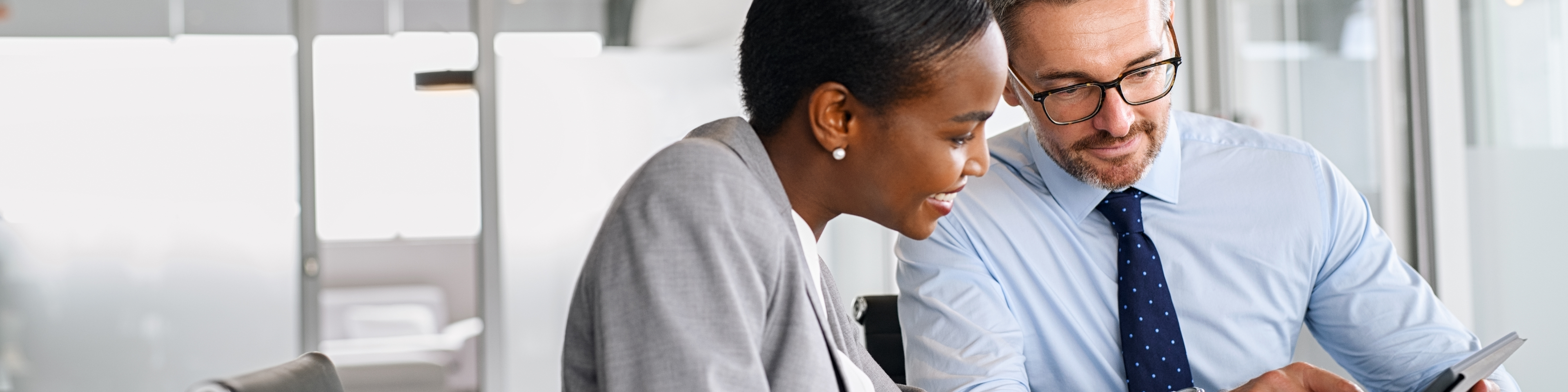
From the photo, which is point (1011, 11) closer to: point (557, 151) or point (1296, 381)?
point (1296, 381)

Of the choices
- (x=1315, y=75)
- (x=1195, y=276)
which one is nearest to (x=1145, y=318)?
(x=1195, y=276)

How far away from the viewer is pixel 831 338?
2.46 ft

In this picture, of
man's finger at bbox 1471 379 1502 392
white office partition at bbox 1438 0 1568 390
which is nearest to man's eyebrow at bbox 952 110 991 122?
man's finger at bbox 1471 379 1502 392

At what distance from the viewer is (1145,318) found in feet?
4.23

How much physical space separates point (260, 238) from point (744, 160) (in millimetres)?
3194

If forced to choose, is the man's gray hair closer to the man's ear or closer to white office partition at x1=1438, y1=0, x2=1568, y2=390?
the man's ear

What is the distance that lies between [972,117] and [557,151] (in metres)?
2.94

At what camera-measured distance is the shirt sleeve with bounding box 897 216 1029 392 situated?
1249mm

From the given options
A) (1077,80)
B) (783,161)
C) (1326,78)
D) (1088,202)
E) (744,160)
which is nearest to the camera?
(744,160)

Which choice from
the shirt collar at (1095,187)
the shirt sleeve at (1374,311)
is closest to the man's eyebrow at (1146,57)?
the shirt collar at (1095,187)

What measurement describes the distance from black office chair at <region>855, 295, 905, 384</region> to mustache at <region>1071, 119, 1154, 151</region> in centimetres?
56

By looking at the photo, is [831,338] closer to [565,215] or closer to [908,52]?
[908,52]

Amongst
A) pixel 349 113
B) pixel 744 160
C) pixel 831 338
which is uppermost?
pixel 349 113

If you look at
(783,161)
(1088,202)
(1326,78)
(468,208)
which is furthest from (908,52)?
(468,208)
